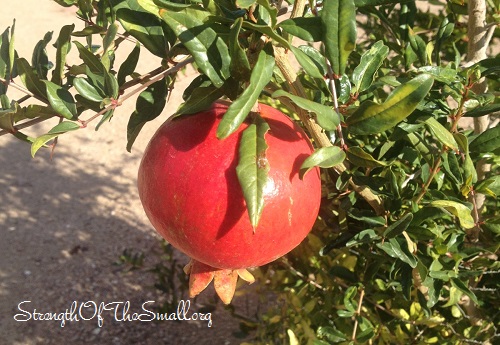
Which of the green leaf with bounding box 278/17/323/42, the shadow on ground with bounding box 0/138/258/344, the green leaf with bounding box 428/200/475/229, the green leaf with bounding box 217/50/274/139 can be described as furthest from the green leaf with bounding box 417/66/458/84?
the shadow on ground with bounding box 0/138/258/344

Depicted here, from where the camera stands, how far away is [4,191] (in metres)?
3.23

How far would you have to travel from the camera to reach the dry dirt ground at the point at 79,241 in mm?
2336

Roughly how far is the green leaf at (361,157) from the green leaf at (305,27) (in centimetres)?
14

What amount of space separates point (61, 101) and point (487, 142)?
0.57m

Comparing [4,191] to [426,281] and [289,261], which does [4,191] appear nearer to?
[289,261]

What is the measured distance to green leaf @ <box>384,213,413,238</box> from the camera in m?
0.76

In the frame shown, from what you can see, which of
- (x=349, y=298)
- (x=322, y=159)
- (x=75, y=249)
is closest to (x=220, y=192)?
(x=322, y=159)

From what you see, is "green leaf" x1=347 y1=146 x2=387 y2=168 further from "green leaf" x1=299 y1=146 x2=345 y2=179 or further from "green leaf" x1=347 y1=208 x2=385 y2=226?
"green leaf" x1=347 y1=208 x2=385 y2=226

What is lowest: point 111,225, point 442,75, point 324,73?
point 111,225

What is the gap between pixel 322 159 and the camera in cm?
58

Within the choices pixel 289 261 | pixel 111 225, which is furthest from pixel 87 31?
pixel 111 225

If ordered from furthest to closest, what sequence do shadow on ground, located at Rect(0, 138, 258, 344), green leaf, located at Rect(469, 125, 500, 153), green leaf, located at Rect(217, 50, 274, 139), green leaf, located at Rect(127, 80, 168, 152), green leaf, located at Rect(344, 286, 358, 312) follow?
shadow on ground, located at Rect(0, 138, 258, 344), green leaf, located at Rect(344, 286, 358, 312), green leaf, located at Rect(469, 125, 500, 153), green leaf, located at Rect(127, 80, 168, 152), green leaf, located at Rect(217, 50, 274, 139)

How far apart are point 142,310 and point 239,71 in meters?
2.00

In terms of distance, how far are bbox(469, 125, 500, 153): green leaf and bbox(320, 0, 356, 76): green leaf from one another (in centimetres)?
34
